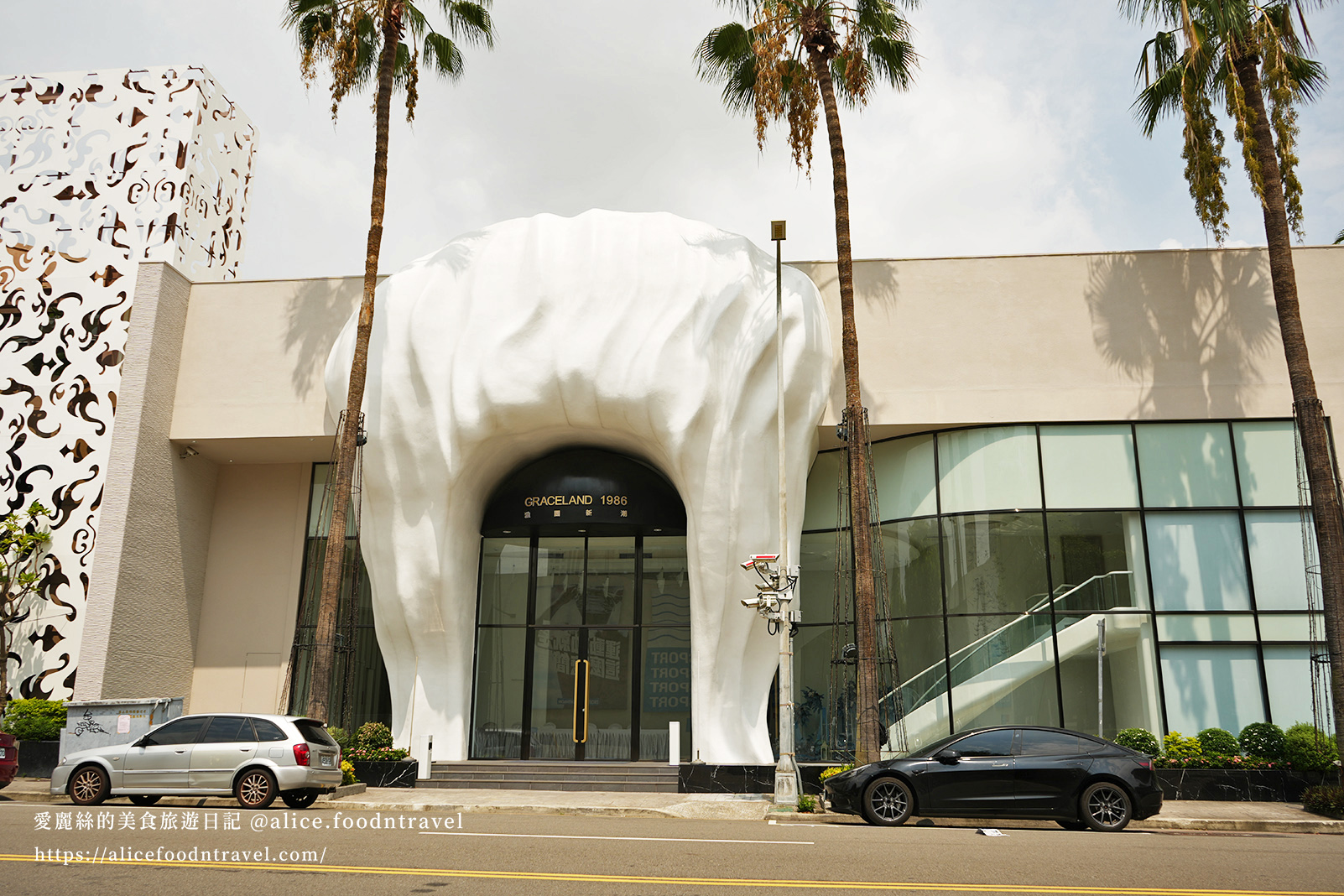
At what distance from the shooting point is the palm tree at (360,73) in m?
18.2

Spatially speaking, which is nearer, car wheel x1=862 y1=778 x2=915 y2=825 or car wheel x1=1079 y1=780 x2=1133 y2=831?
car wheel x1=1079 y1=780 x2=1133 y2=831

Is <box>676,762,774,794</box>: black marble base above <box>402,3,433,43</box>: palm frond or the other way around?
the other way around

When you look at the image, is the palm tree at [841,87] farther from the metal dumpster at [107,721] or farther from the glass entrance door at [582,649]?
the metal dumpster at [107,721]

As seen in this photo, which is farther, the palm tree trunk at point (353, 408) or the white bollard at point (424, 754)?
the white bollard at point (424, 754)

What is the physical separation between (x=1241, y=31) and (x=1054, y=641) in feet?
38.9

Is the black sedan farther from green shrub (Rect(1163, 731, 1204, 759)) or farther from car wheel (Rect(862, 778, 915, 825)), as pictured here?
green shrub (Rect(1163, 731, 1204, 759))

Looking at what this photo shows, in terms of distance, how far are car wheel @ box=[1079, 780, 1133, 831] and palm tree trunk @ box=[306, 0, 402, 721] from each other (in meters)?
12.2

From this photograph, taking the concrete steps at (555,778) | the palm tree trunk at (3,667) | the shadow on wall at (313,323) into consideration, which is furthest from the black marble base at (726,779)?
the palm tree trunk at (3,667)

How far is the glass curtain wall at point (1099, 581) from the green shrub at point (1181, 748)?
189 centimetres

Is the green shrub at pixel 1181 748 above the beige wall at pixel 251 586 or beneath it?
beneath

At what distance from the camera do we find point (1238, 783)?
17.2 m

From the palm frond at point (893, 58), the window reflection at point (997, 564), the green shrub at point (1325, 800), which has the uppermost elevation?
the palm frond at point (893, 58)

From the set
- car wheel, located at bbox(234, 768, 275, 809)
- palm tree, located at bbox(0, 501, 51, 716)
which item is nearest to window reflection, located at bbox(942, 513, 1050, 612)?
car wheel, located at bbox(234, 768, 275, 809)

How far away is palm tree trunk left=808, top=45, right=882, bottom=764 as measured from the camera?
54.8ft
